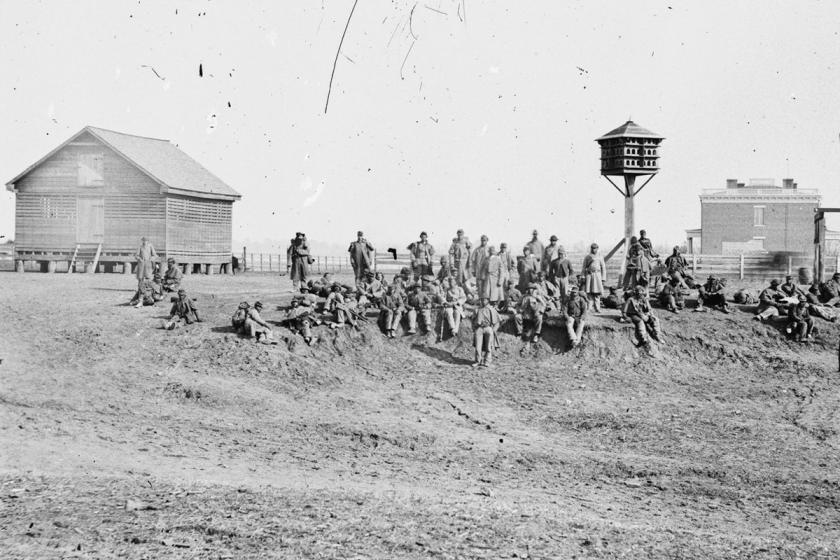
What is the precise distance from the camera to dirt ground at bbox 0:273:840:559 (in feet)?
36.9

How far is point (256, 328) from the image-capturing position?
866 inches

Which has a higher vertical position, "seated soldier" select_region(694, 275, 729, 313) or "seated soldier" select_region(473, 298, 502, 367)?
"seated soldier" select_region(694, 275, 729, 313)

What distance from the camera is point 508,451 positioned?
1614 centimetres

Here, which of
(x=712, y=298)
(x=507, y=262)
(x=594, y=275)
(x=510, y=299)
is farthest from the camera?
(x=712, y=298)

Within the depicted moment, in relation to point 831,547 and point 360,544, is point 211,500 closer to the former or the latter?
point 360,544

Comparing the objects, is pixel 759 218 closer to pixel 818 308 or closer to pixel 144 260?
pixel 818 308

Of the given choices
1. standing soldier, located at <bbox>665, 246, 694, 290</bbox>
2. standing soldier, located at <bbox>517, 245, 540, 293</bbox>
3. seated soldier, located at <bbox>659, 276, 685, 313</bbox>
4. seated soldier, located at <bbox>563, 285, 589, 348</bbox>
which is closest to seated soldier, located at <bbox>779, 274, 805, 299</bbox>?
standing soldier, located at <bbox>665, 246, 694, 290</bbox>

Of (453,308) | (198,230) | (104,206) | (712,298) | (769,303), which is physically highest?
(104,206)

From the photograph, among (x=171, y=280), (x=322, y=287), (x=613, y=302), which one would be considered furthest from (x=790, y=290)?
(x=171, y=280)

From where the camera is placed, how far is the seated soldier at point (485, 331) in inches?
875

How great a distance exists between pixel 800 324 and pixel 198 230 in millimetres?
25303

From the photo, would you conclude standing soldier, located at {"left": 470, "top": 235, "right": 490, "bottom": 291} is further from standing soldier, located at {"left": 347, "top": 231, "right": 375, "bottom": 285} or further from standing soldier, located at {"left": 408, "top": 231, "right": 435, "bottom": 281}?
standing soldier, located at {"left": 347, "top": 231, "right": 375, "bottom": 285}

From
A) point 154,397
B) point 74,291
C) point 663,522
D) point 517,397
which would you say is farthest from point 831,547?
point 74,291

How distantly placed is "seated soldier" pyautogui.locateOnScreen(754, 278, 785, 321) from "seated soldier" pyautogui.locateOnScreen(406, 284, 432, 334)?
29.5 ft
